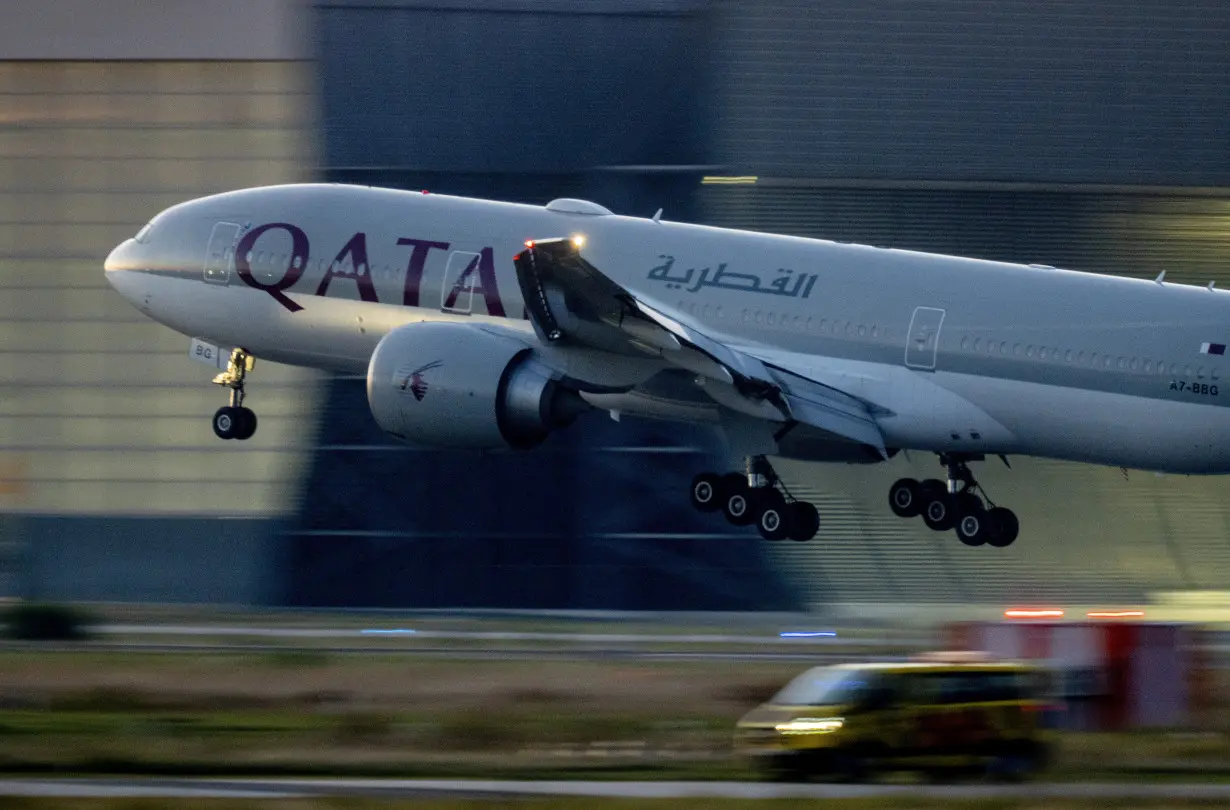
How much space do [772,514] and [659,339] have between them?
179 inches

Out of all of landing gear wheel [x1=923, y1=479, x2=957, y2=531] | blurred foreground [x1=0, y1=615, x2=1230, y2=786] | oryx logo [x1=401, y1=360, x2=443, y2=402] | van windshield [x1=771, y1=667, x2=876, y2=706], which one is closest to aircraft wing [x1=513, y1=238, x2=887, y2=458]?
oryx logo [x1=401, y1=360, x2=443, y2=402]

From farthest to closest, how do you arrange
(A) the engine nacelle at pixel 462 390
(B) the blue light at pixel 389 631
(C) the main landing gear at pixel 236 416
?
1. (C) the main landing gear at pixel 236 416
2. (B) the blue light at pixel 389 631
3. (A) the engine nacelle at pixel 462 390

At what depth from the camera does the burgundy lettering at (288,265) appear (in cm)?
3584

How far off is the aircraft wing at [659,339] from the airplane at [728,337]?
4 cm

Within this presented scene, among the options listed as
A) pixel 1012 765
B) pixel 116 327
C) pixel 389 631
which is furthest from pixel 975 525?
pixel 116 327

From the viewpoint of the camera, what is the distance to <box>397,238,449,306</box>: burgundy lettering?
34.6 metres

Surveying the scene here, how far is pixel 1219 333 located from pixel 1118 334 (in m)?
1.61

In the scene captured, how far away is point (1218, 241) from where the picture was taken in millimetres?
44562

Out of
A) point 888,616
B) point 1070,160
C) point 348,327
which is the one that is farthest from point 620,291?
point 1070,160

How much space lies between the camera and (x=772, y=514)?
1326 inches

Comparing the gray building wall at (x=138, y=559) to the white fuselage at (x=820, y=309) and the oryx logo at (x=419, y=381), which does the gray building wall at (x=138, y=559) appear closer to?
the white fuselage at (x=820, y=309)

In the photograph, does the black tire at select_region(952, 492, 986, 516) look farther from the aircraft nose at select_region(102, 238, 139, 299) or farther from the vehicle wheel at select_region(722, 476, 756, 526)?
the aircraft nose at select_region(102, 238, 139, 299)

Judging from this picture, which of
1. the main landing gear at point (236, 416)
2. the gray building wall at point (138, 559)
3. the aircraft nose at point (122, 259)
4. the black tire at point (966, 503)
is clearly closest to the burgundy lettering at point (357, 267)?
the main landing gear at point (236, 416)

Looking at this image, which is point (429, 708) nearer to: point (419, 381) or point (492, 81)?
point (419, 381)
